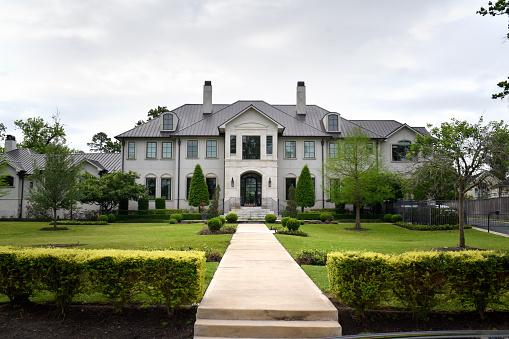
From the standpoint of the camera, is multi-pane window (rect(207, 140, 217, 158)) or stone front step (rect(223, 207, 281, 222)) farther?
multi-pane window (rect(207, 140, 217, 158))

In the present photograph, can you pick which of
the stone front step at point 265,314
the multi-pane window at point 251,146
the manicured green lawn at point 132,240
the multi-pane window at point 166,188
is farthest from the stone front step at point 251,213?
the stone front step at point 265,314

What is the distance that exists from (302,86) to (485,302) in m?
32.7

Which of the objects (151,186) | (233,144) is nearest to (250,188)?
(233,144)

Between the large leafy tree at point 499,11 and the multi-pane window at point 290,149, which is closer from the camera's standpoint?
the large leafy tree at point 499,11

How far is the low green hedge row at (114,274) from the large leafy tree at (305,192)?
24.5 meters

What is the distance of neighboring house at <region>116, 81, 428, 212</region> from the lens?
106 feet

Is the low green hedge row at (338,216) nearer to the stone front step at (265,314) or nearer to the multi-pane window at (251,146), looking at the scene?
the multi-pane window at (251,146)

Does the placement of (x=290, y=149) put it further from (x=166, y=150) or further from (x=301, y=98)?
(x=166, y=150)

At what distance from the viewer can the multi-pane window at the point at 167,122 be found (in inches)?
1358

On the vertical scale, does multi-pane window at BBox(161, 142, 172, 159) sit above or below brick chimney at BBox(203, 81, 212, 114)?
below

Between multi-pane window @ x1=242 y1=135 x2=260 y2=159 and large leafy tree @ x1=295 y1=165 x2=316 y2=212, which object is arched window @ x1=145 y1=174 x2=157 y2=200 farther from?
large leafy tree @ x1=295 y1=165 x2=316 y2=212

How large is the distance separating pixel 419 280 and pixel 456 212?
20530 mm

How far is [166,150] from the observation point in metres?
34.2

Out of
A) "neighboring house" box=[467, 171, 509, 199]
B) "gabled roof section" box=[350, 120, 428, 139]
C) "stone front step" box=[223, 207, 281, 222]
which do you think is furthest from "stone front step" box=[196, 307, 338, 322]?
"gabled roof section" box=[350, 120, 428, 139]
